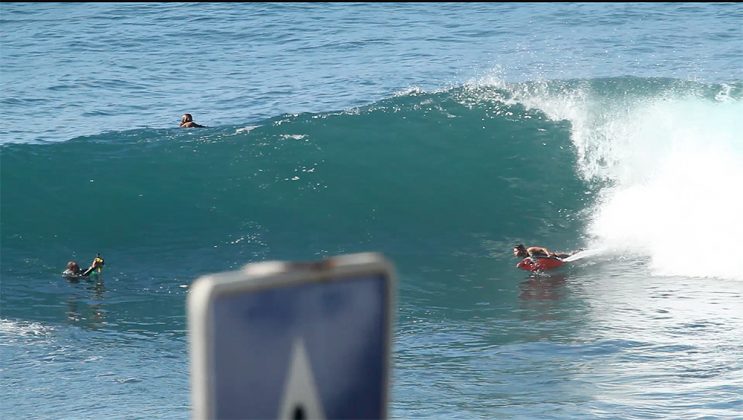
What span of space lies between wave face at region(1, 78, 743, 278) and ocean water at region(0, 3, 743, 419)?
55mm

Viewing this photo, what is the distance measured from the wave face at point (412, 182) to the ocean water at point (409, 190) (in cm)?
5

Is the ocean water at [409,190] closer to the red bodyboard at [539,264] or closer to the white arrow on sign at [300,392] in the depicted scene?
the red bodyboard at [539,264]

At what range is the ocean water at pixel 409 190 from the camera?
1231cm

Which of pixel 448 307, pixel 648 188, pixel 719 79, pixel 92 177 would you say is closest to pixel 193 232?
pixel 92 177

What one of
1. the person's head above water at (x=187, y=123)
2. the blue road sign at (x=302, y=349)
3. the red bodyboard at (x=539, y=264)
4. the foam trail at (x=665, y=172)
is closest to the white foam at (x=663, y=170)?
the foam trail at (x=665, y=172)

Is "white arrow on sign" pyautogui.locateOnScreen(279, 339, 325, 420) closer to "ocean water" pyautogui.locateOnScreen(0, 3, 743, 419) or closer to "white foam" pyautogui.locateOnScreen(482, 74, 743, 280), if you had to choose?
"ocean water" pyautogui.locateOnScreen(0, 3, 743, 419)

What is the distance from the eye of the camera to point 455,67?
2855 cm

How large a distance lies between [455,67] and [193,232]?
33.5ft

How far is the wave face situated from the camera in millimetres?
19484

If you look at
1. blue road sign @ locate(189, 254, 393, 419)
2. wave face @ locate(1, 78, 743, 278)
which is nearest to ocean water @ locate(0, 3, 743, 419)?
wave face @ locate(1, 78, 743, 278)

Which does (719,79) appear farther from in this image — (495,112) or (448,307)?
(448,307)

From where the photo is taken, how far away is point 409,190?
71.1 feet

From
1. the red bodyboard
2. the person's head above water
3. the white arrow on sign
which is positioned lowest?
the red bodyboard

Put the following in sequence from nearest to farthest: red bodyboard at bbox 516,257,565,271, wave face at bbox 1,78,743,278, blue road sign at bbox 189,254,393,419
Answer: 1. blue road sign at bbox 189,254,393,419
2. red bodyboard at bbox 516,257,565,271
3. wave face at bbox 1,78,743,278
